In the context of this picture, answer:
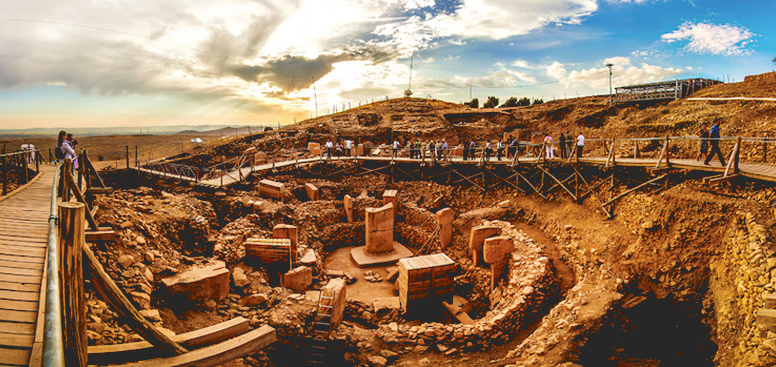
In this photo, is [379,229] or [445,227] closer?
[445,227]

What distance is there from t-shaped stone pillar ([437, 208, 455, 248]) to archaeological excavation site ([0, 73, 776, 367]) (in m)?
0.06

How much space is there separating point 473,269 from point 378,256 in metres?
4.17

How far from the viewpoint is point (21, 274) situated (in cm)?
377

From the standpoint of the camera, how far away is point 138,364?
3705 mm

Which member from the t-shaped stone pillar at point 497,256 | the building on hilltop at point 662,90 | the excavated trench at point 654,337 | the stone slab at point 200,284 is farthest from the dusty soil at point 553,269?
the building on hilltop at point 662,90

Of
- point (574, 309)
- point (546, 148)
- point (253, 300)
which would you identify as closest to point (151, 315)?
point (253, 300)

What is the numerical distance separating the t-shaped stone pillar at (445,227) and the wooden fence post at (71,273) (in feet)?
39.1

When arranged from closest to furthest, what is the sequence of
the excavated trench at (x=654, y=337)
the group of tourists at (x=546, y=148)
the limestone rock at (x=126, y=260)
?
the excavated trench at (x=654, y=337), the limestone rock at (x=126, y=260), the group of tourists at (x=546, y=148)

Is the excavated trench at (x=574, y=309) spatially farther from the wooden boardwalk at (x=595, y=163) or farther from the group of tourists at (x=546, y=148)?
the group of tourists at (x=546, y=148)

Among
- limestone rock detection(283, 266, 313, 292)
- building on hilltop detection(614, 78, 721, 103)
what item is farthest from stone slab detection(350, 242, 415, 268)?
building on hilltop detection(614, 78, 721, 103)

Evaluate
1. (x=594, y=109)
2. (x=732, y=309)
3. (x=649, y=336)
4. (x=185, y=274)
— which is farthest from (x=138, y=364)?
(x=594, y=109)

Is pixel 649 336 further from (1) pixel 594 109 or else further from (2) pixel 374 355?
(1) pixel 594 109

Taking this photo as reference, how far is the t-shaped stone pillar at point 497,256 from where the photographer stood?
35.4ft

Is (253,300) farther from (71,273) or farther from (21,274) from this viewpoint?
(71,273)
